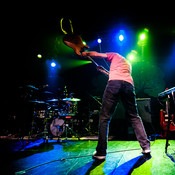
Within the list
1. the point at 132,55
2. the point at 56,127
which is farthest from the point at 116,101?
the point at 132,55

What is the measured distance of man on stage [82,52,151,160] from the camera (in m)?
2.12

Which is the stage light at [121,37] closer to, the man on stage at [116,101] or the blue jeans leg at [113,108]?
the man on stage at [116,101]

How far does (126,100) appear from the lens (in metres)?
2.31

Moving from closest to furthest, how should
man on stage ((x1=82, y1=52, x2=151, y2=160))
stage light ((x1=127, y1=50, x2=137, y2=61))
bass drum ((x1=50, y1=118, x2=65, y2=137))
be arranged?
man on stage ((x1=82, y1=52, x2=151, y2=160)) → bass drum ((x1=50, y1=118, x2=65, y2=137)) → stage light ((x1=127, y1=50, x2=137, y2=61))

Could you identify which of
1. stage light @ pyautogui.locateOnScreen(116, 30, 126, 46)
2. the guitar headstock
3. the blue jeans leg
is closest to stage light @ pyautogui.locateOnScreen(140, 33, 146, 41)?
stage light @ pyautogui.locateOnScreen(116, 30, 126, 46)

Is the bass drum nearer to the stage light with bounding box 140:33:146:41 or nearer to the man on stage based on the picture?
the man on stage

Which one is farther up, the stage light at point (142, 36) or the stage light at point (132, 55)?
the stage light at point (142, 36)

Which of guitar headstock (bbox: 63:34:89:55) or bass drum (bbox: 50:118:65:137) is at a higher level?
guitar headstock (bbox: 63:34:89:55)

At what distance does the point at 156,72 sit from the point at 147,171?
340 inches

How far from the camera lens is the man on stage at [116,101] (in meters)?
2.12

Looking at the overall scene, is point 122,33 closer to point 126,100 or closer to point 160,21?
point 160,21

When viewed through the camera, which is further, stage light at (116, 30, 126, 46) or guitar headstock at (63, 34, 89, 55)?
stage light at (116, 30, 126, 46)

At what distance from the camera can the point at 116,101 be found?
2.26 meters

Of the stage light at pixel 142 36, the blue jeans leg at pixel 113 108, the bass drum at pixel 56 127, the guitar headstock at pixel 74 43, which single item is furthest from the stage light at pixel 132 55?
the guitar headstock at pixel 74 43
